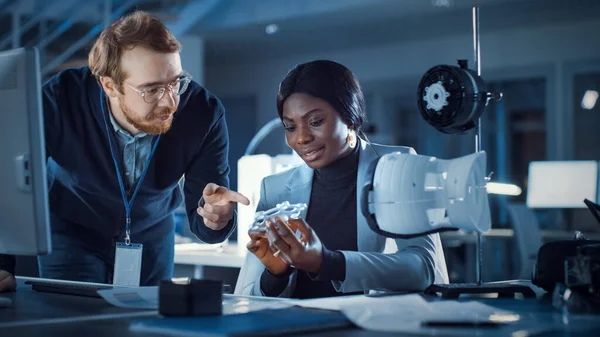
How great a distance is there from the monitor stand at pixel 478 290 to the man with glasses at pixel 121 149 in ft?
2.55

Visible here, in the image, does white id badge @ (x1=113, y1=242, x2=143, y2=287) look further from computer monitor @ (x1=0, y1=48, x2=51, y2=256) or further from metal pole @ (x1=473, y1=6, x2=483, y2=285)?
metal pole @ (x1=473, y1=6, x2=483, y2=285)

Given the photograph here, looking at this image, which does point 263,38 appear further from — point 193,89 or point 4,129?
point 4,129

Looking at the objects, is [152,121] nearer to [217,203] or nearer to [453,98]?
[217,203]

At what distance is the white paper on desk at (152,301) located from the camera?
4.85 ft

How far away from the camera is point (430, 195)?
5.02 feet

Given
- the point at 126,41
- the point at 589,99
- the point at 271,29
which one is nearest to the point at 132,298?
the point at 126,41

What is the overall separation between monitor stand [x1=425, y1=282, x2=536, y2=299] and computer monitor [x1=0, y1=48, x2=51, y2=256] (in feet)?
2.48

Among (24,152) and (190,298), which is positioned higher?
(24,152)

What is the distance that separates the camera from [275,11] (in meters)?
8.14

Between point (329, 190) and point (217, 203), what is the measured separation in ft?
1.21

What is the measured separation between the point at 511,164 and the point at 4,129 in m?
8.25

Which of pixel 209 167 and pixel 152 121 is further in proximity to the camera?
pixel 209 167

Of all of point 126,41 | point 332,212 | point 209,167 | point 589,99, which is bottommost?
point 332,212

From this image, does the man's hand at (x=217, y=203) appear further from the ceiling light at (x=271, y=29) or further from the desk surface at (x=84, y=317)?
the ceiling light at (x=271, y=29)
